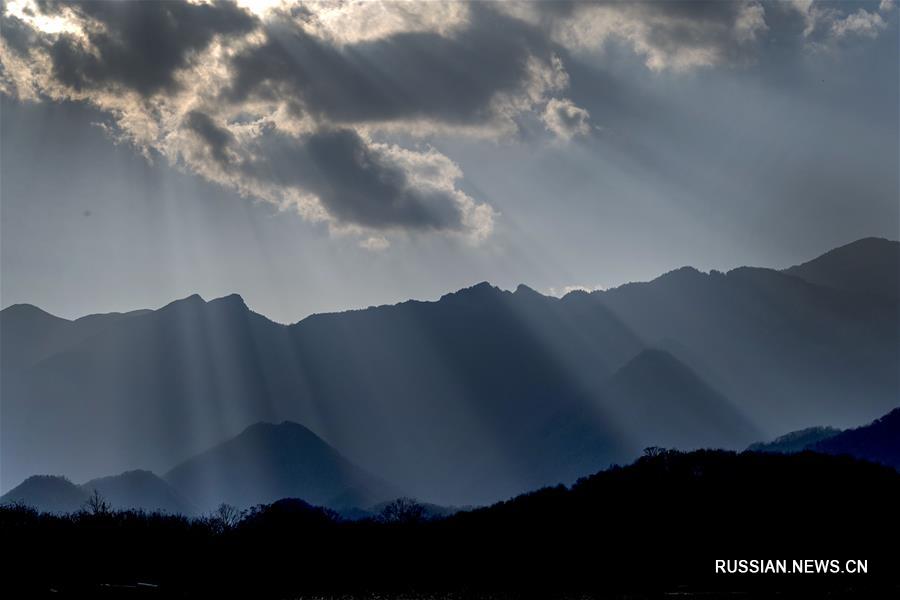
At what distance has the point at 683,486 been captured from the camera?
199m

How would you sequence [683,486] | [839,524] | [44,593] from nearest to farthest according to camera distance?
[44,593] < [839,524] < [683,486]

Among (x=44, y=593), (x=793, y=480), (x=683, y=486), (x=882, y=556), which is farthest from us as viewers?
(x=683, y=486)

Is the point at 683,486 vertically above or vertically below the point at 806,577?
above

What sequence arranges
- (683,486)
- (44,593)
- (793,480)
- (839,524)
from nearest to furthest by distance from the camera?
(44,593) → (839,524) → (793,480) → (683,486)

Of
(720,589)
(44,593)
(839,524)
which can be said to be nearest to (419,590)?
(720,589)

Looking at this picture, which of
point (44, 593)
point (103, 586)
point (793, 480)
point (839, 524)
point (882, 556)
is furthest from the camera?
point (793, 480)

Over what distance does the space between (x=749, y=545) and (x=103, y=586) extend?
350ft

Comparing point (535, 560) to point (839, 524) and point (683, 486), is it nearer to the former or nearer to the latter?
point (683, 486)

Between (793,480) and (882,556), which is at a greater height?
(793,480)

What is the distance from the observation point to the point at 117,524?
192 meters

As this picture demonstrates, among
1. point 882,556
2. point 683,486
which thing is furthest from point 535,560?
point 882,556

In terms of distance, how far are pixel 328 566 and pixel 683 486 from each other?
7624 centimetres

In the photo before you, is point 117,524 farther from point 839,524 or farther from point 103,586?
point 839,524

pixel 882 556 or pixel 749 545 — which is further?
pixel 749 545
